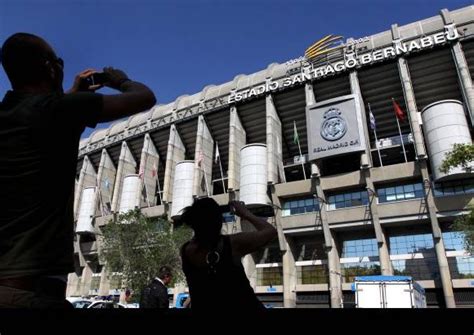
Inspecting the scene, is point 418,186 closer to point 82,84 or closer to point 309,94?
point 309,94

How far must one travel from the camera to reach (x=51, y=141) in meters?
1.69

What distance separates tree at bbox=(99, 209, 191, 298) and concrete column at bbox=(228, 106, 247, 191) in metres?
9.24

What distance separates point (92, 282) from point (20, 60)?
189ft

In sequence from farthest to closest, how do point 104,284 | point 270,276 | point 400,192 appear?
point 104,284
point 270,276
point 400,192

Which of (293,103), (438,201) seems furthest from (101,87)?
(293,103)

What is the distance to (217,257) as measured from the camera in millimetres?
2488

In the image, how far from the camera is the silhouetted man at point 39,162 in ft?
4.94

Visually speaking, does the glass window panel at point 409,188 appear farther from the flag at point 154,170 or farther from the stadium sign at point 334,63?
the flag at point 154,170

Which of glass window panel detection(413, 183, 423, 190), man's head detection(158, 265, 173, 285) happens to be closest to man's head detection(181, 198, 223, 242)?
man's head detection(158, 265, 173, 285)

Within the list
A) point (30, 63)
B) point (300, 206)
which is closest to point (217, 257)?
point (30, 63)

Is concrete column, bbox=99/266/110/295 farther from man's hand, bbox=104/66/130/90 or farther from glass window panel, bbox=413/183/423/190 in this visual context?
man's hand, bbox=104/66/130/90

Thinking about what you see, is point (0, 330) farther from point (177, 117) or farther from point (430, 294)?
point (177, 117)

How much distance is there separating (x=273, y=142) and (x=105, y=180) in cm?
2935

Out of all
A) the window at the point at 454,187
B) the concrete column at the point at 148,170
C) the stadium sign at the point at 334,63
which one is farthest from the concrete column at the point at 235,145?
the window at the point at 454,187
